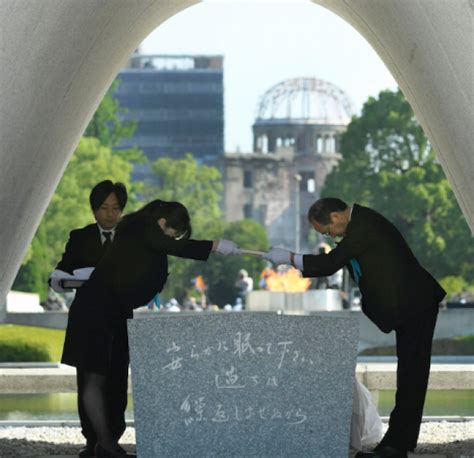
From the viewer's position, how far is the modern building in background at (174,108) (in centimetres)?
14412

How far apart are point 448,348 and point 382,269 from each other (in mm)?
16843

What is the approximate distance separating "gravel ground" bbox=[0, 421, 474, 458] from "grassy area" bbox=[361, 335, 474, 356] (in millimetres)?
12842

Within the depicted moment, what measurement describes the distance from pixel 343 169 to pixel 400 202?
4.13 meters

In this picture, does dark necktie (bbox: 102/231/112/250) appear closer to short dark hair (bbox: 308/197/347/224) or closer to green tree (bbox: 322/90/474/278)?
short dark hair (bbox: 308/197/347/224)

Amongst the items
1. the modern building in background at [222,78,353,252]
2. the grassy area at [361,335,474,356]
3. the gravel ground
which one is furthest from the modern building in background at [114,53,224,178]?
the gravel ground

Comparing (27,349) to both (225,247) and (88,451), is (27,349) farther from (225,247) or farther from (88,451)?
(225,247)

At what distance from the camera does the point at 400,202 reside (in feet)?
165

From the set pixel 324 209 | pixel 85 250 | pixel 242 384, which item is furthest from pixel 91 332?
pixel 324 209

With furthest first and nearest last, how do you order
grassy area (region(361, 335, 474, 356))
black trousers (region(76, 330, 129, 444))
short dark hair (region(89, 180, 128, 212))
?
grassy area (region(361, 335, 474, 356)) → short dark hair (region(89, 180, 128, 212)) → black trousers (region(76, 330, 129, 444))

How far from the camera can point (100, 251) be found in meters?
8.87

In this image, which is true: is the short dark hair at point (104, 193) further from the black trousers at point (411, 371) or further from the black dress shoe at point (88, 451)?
the black trousers at point (411, 371)

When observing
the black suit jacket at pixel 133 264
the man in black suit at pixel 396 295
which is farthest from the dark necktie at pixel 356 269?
the black suit jacket at pixel 133 264

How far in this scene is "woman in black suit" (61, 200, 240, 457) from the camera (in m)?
8.16

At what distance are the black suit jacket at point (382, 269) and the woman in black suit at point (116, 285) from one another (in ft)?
1.95
